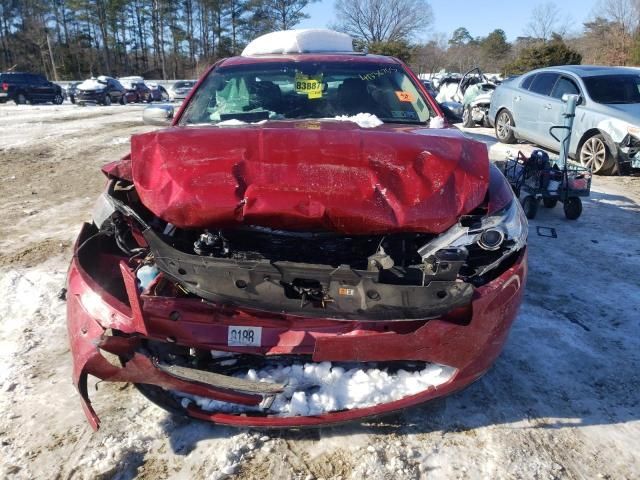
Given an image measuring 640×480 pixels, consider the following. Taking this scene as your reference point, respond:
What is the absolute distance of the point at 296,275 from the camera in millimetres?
1993

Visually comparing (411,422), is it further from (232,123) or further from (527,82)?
(527,82)

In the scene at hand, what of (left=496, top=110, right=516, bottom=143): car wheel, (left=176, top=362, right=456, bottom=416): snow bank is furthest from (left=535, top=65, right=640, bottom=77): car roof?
(left=176, top=362, right=456, bottom=416): snow bank

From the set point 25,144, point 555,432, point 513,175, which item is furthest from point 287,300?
point 25,144

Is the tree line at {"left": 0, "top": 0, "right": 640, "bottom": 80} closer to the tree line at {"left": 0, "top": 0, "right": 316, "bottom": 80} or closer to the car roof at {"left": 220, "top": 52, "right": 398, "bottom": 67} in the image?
the tree line at {"left": 0, "top": 0, "right": 316, "bottom": 80}

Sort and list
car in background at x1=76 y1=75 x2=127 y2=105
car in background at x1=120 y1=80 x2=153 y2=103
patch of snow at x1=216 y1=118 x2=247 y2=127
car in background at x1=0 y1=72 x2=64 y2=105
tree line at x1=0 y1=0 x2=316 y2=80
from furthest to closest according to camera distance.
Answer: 1. tree line at x1=0 y1=0 x2=316 y2=80
2. car in background at x1=120 y1=80 x2=153 y2=103
3. car in background at x1=76 y1=75 x2=127 y2=105
4. car in background at x1=0 y1=72 x2=64 y2=105
5. patch of snow at x1=216 y1=118 x2=247 y2=127

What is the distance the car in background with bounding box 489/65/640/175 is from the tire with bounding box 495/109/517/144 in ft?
0.06

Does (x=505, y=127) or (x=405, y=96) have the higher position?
(x=405, y=96)

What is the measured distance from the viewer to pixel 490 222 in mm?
2215

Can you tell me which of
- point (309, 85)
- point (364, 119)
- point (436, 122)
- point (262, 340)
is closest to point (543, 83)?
point (436, 122)

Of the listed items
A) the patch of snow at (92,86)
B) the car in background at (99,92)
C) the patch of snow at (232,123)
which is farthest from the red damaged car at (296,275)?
the patch of snow at (92,86)

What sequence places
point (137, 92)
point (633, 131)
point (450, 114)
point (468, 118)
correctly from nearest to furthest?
point (450, 114)
point (633, 131)
point (468, 118)
point (137, 92)

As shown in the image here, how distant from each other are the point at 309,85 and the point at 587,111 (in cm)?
604

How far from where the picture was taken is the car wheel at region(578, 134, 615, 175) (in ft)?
24.8

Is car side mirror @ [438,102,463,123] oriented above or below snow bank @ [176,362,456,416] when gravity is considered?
above
